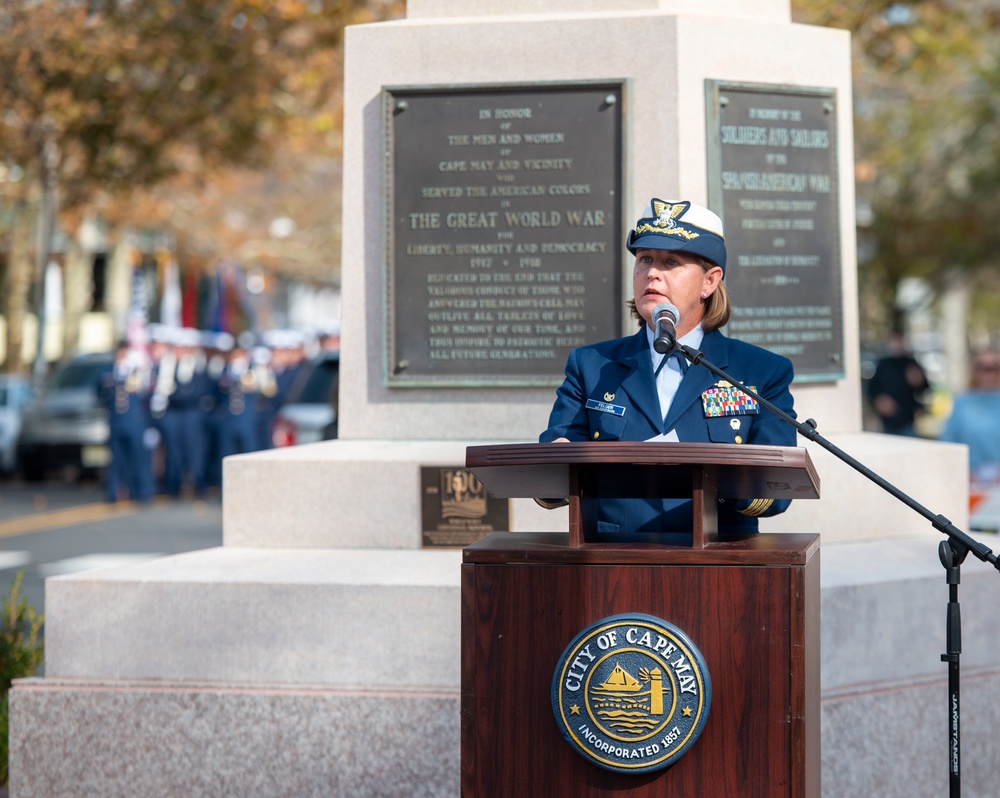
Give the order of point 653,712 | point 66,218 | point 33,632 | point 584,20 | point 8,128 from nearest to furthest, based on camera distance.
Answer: point 653,712 → point 584,20 → point 33,632 → point 8,128 → point 66,218

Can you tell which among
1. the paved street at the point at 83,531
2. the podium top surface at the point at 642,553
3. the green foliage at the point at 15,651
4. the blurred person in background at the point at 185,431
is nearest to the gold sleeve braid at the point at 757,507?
the podium top surface at the point at 642,553

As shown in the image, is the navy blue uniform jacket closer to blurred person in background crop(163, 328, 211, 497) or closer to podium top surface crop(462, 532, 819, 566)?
podium top surface crop(462, 532, 819, 566)

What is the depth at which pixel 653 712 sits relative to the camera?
3695mm

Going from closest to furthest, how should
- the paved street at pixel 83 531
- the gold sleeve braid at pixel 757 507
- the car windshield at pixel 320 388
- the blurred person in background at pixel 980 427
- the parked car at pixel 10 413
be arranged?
the gold sleeve braid at pixel 757 507
the blurred person in background at pixel 980 427
the paved street at pixel 83 531
the car windshield at pixel 320 388
the parked car at pixel 10 413

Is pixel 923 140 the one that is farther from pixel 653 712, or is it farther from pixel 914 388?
pixel 653 712

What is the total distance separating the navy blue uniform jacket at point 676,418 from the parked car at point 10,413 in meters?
20.0

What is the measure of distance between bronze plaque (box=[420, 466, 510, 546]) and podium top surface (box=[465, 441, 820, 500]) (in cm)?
206

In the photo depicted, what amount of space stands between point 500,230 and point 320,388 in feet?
33.6

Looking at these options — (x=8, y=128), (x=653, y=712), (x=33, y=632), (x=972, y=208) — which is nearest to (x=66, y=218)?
(x=8, y=128)

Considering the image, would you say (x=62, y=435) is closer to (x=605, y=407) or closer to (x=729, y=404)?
(x=605, y=407)

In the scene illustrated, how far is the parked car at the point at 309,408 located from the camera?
15.9 meters

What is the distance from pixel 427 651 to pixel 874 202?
30347 millimetres

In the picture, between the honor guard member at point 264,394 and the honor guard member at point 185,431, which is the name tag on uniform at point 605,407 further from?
the honor guard member at point 185,431

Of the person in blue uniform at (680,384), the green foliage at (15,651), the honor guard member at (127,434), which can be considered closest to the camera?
the person in blue uniform at (680,384)
